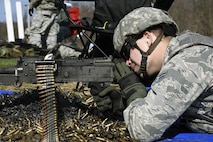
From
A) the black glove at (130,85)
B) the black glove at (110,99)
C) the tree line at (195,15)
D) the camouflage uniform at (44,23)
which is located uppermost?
the black glove at (130,85)

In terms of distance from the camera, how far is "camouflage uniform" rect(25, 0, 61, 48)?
9133mm

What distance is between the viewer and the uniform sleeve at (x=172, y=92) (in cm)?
224

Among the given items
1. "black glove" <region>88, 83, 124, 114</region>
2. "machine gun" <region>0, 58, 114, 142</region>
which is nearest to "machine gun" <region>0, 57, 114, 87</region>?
"machine gun" <region>0, 58, 114, 142</region>

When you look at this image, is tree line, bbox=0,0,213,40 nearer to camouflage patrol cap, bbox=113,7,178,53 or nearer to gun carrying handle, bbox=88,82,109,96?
gun carrying handle, bbox=88,82,109,96

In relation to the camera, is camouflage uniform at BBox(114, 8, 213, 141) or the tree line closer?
camouflage uniform at BBox(114, 8, 213, 141)

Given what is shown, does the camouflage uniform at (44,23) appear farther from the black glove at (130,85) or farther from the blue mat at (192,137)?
the blue mat at (192,137)

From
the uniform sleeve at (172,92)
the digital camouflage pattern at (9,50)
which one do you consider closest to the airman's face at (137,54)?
the uniform sleeve at (172,92)

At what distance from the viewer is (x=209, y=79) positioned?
228cm

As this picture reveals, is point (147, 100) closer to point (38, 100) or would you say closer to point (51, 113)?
point (51, 113)

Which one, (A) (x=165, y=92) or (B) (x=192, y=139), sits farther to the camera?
(B) (x=192, y=139)

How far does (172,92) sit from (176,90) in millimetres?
24

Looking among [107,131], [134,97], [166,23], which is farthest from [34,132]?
[166,23]

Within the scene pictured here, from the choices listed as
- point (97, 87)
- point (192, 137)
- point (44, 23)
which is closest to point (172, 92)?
point (192, 137)

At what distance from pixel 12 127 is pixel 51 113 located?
292 millimetres
